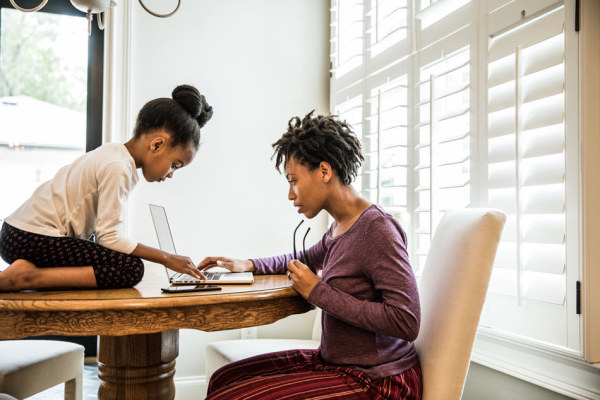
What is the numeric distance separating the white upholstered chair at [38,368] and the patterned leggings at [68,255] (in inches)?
15.9

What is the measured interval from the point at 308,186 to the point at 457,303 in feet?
1.63

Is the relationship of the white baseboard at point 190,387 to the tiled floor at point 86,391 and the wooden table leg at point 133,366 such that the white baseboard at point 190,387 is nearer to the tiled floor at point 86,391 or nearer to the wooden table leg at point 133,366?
the tiled floor at point 86,391

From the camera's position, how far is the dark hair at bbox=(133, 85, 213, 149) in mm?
1675

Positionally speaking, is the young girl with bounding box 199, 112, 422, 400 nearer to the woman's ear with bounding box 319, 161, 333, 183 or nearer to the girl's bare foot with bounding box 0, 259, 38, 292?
the woman's ear with bounding box 319, 161, 333, 183

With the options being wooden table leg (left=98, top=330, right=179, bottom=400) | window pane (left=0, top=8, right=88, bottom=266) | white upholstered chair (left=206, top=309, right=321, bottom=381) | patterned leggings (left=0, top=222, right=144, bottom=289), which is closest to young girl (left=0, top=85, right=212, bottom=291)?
patterned leggings (left=0, top=222, right=144, bottom=289)

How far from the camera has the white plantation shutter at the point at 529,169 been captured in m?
1.42

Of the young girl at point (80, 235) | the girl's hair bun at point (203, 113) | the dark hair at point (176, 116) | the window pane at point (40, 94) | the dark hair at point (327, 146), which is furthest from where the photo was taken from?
the window pane at point (40, 94)

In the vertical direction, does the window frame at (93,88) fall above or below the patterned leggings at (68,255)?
above

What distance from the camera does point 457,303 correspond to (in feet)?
4.10

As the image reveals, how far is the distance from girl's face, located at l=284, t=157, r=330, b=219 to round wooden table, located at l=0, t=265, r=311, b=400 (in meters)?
0.24

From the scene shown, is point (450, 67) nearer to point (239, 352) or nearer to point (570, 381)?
point (570, 381)

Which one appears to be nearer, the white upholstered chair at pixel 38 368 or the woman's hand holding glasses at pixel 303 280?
the woman's hand holding glasses at pixel 303 280

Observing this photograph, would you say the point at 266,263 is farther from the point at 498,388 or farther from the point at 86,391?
the point at 86,391

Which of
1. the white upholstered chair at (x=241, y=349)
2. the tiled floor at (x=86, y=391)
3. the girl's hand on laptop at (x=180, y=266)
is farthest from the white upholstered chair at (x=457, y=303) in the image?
the tiled floor at (x=86, y=391)
